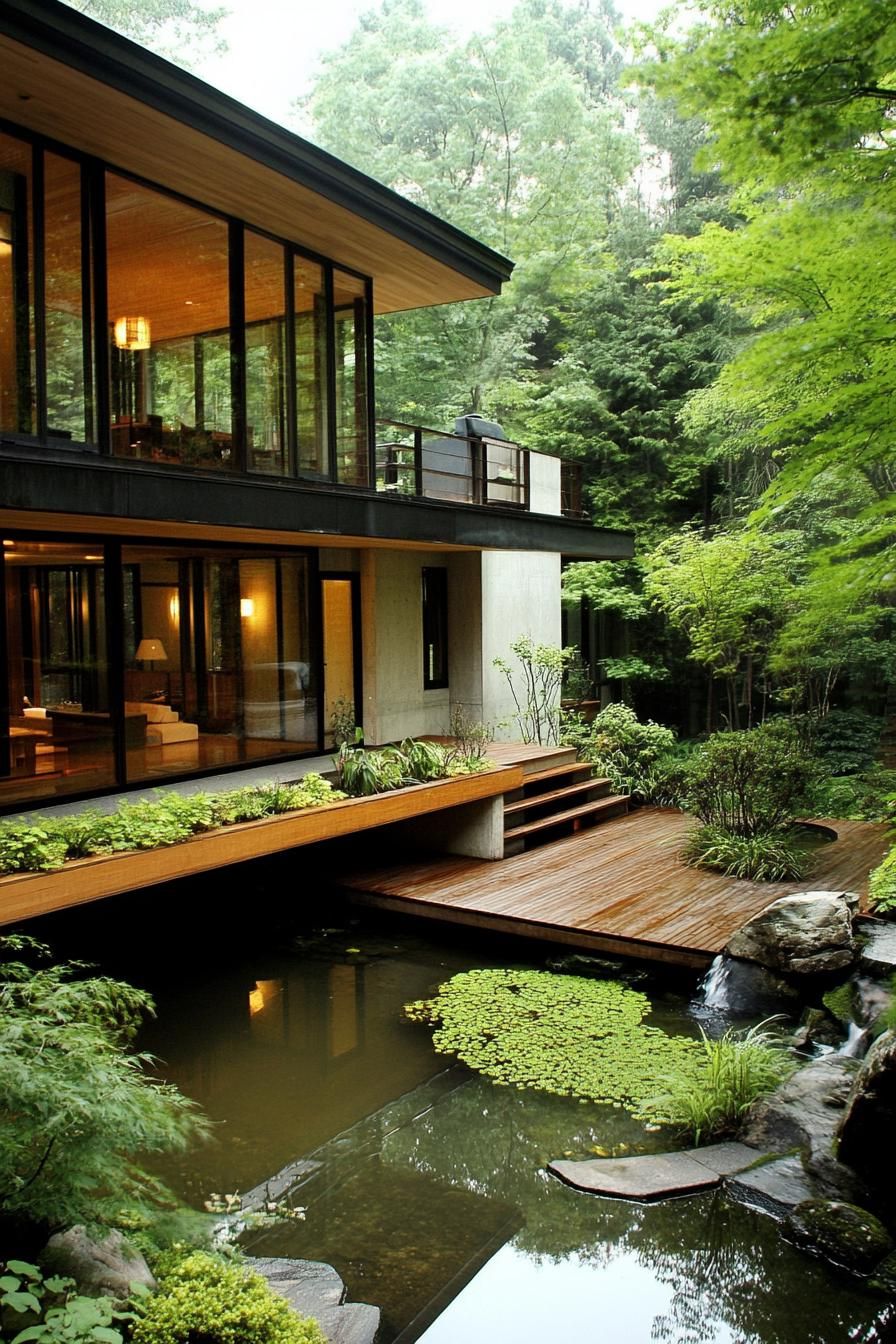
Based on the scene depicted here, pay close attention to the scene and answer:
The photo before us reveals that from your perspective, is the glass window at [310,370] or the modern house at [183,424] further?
the glass window at [310,370]

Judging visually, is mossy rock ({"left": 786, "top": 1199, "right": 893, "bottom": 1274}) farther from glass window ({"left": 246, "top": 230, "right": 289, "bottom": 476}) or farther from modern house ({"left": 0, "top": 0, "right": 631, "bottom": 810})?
glass window ({"left": 246, "top": 230, "right": 289, "bottom": 476})

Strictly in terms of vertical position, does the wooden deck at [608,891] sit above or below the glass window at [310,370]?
below

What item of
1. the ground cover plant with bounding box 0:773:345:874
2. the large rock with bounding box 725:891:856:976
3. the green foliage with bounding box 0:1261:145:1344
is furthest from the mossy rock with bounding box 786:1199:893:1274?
the ground cover plant with bounding box 0:773:345:874

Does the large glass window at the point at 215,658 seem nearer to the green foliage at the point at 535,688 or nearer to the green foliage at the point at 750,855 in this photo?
the green foliage at the point at 535,688

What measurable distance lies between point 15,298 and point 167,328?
143cm

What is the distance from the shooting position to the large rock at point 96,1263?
355 centimetres

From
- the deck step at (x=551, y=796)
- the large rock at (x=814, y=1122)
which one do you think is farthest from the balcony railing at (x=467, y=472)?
the large rock at (x=814, y=1122)

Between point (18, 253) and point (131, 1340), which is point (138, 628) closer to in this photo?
point (18, 253)

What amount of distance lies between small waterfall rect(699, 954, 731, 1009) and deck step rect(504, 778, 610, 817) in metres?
3.93

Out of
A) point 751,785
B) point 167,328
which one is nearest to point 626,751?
point 751,785

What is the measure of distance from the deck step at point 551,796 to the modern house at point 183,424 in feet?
6.61

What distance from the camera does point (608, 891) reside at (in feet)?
31.5

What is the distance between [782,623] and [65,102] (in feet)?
38.8

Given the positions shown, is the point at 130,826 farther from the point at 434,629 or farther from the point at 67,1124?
the point at 434,629
